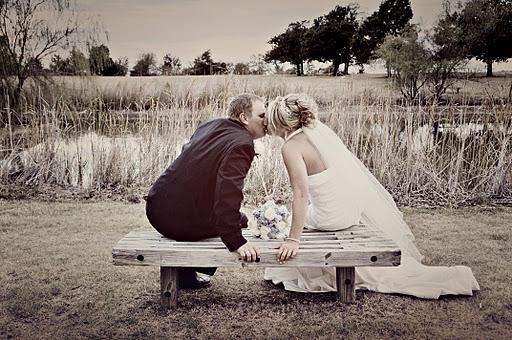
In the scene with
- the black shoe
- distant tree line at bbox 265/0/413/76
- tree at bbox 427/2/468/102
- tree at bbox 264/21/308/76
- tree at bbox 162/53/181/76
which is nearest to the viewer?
the black shoe

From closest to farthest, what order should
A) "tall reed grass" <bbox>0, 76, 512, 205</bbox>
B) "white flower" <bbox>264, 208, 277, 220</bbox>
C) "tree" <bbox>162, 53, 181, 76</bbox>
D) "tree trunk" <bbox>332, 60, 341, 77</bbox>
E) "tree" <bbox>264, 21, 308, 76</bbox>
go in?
"white flower" <bbox>264, 208, 277, 220</bbox>
"tall reed grass" <bbox>0, 76, 512, 205</bbox>
"tree" <bbox>162, 53, 181, 76</bbox>
"tree trunk" <bbox>332, 60, 341, 77</bbox>
"tree" <bbox>264, 21, 308, 76</bbox>

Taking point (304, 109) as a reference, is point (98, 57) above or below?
above

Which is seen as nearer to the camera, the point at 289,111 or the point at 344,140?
the point at 289,111

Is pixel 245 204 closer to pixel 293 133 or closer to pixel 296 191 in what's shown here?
pixel 293 133

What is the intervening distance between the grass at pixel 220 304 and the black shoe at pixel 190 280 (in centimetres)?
4

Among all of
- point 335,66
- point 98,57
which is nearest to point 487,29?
point 335,66

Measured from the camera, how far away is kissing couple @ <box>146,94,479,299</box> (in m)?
2.16

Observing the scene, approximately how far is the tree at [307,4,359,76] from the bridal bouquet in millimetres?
6271

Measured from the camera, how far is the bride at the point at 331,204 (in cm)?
237

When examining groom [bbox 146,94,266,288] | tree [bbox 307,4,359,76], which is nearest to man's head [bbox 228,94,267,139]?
groom [bbox 146,94,266,288]

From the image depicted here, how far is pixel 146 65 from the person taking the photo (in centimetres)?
807

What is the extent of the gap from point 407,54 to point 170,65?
11.0ft

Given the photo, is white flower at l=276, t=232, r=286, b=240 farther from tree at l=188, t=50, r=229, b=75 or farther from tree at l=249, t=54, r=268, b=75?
tree at l=188, t=50, r=229, b=75

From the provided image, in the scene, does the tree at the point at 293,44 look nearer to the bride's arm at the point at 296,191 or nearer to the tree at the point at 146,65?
the tree at the point at 146,65
